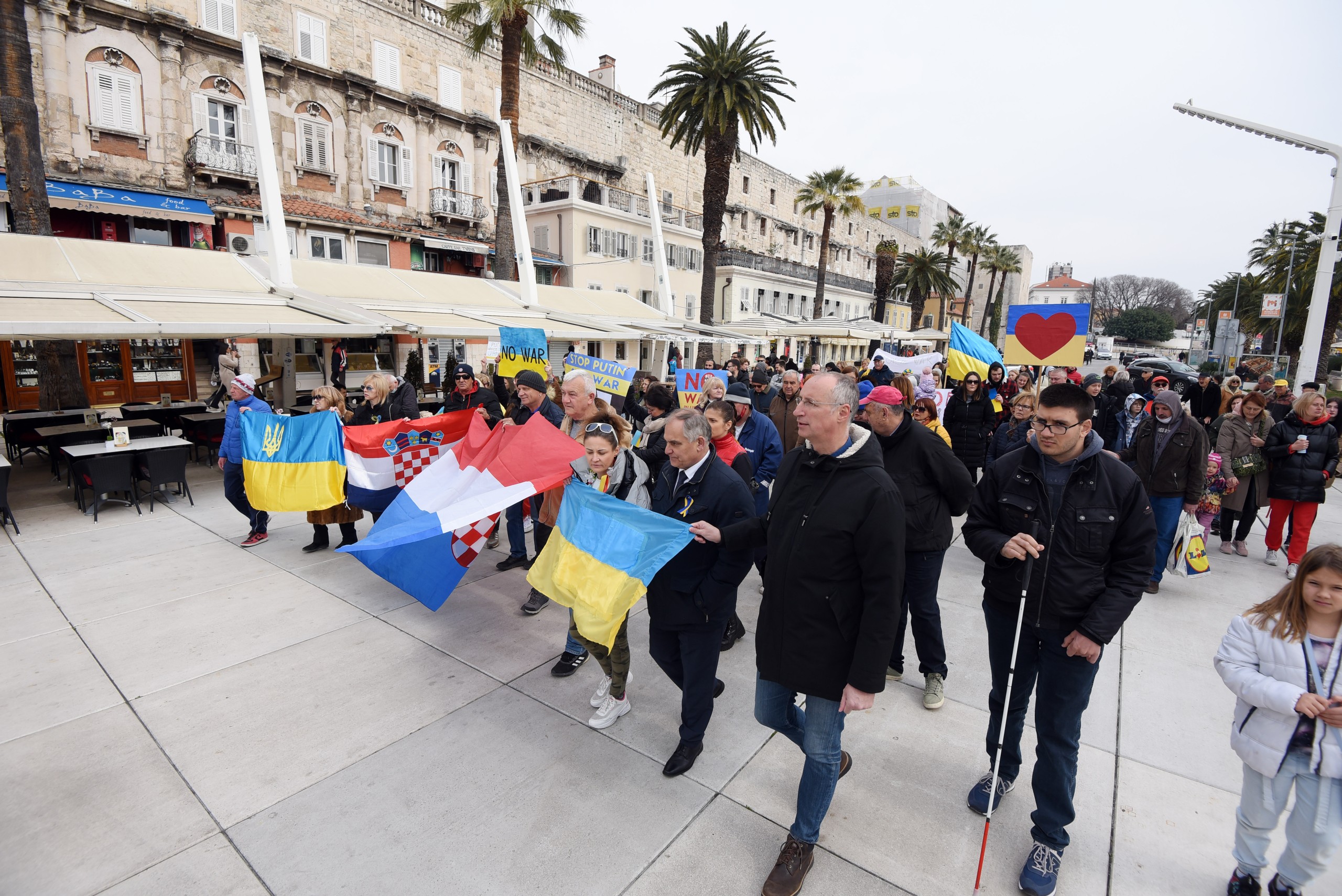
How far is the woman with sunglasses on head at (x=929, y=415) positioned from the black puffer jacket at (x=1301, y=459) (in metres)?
3.68

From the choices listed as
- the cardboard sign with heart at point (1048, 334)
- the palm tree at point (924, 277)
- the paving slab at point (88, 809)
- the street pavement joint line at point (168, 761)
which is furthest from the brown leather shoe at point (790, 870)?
the palm tree at point (924, 277)

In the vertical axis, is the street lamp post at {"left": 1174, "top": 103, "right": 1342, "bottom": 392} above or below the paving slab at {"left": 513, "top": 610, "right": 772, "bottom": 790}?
above

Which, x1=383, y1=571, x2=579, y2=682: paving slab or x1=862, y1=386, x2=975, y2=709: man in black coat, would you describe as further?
x1=383, y1=571, x2=579, y2=682: paving slab

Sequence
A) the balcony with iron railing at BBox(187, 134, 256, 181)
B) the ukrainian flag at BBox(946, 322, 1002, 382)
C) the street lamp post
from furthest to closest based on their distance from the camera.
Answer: the balcony with iron railing at BBox(187, 134, 256, 181) < the street lamp post < the ukrainian flag at BBox(946, 322, 1002, 382)

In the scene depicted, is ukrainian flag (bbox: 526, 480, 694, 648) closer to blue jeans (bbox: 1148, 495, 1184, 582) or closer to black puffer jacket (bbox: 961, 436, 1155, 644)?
black puffer jacket (bbox: 961, 436, 1155, 644)

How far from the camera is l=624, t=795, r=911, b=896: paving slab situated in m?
2.68

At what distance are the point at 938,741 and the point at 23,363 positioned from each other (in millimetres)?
21081

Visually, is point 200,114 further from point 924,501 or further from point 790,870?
point 790,870

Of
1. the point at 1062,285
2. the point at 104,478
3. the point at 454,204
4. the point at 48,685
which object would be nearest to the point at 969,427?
the point at 48,685

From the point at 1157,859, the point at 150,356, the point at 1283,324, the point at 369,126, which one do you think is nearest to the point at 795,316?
the point at 1283,324

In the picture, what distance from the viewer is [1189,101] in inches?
493

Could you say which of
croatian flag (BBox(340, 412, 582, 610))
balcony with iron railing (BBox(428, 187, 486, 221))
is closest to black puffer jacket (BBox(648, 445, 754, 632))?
croatian flag (BBox(340, 412, 582, 610))

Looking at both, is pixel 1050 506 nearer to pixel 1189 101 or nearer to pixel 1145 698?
pixel 1145 698

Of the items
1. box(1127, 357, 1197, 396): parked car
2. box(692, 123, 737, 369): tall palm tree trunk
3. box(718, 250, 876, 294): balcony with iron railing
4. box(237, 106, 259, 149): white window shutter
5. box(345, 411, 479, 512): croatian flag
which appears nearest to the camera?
box(345, 411, 479, 512): croatian flag
